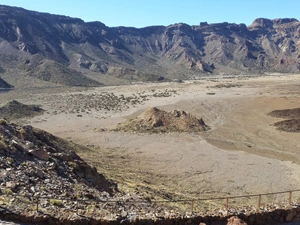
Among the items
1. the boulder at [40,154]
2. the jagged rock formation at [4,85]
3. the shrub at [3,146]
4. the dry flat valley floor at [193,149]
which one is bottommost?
the dry flat valley floor at [193,149]

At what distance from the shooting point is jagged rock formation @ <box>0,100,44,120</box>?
195ft

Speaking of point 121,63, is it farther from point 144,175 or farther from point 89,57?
point 144,175

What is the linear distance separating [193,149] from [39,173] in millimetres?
25872

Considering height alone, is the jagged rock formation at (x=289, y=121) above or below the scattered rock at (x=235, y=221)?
below

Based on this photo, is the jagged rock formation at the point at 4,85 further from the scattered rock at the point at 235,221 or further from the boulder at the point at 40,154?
the scattered rock at the point at 235,221

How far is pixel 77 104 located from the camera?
75.5 metres

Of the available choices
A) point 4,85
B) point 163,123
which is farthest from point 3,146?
point 4,85

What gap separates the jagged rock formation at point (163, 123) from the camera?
47.5 m

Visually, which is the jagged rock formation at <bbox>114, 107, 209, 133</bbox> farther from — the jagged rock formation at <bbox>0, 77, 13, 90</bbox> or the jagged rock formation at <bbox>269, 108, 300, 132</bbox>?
the jagged rock formation at <bbox>0, 77, 13, 90</bbox>

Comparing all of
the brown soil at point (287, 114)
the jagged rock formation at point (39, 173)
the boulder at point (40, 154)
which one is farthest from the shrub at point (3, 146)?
the brown soil at point (287, 114)

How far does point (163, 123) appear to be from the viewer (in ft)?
162

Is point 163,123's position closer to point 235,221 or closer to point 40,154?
point 40,154

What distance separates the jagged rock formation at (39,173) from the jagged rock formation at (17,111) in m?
42.0

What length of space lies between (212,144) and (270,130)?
12911 mm
